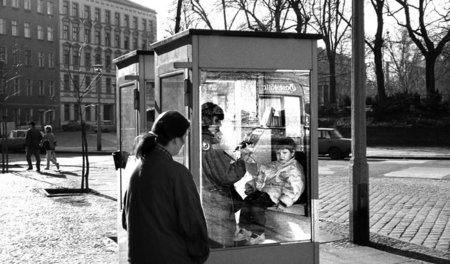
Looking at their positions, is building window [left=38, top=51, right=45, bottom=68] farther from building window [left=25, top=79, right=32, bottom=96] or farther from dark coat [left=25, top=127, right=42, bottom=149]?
dark coat [left=25, top=127, right=42, bottom=149]

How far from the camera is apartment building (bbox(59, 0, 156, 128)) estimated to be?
79875 mm

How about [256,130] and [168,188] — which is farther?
[256,130]

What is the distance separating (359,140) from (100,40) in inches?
3305

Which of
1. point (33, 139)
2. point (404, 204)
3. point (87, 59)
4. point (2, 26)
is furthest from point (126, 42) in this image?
point (404, 204)

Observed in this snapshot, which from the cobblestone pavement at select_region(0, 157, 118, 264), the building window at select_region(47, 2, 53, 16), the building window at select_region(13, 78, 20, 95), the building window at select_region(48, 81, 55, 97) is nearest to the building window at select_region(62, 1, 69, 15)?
the building window at select_region(47, 2, 53, 16)

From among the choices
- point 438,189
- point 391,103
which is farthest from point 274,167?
point 391,103

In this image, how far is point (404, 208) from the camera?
1070 centimetres

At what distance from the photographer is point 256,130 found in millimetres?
5855

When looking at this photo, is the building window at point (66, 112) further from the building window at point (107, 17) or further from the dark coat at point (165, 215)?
the dark coat at point (165, 215)

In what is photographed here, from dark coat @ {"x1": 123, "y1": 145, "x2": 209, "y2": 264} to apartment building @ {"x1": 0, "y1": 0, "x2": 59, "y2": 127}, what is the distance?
68.4m

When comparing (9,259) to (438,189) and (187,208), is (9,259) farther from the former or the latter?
(438,189)

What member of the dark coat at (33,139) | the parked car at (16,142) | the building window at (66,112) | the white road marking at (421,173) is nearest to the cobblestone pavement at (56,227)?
the dark coat at (33,139)

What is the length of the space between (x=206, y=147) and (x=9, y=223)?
5.67 metres

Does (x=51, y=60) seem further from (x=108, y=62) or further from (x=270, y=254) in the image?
(x=270, y=254)
